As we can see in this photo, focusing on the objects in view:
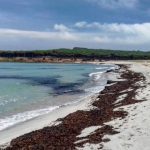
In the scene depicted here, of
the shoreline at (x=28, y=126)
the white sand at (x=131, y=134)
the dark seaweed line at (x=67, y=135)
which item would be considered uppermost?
the white sand at (x=131, y=134)

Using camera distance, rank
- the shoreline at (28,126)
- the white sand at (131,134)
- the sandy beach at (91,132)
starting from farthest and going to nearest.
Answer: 1. the shoreline at (28,126)
2. the sandy beach at (91,132)
3. the white sand at (131,134)

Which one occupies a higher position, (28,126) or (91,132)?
(91,132)

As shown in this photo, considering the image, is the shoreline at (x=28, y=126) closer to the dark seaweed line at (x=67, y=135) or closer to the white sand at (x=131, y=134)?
the dark seaweed line at (x=67, y=135)

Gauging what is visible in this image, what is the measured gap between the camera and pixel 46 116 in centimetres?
2434

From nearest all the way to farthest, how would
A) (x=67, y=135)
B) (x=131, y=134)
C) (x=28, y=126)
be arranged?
(x=131, y=134)
(x=67, y=135)
(x=28, y=126)

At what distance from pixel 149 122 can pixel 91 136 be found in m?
3.24

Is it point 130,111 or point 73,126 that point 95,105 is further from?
point 73,126

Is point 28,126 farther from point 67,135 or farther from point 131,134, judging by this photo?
point 131,134

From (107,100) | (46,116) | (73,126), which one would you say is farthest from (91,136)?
(107,100)

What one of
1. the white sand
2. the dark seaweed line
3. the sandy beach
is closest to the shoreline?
the sandy beach

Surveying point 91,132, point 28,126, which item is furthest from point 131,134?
point 28,126

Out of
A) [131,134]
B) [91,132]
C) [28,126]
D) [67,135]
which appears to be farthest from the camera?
[28,126]

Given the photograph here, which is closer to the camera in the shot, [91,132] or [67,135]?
[67,135]

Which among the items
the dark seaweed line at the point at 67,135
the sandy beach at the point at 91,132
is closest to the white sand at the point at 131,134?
the sandy beach at the point at 91,132
